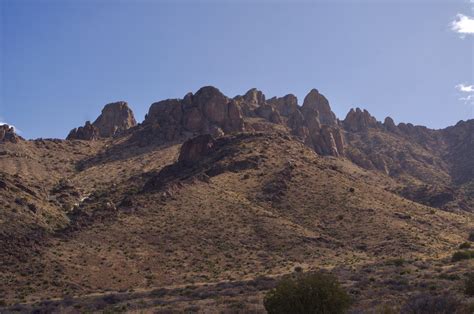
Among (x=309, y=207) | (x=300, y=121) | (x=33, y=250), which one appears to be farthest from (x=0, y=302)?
(x=300, y=121)

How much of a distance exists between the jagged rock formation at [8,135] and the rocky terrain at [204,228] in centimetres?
41

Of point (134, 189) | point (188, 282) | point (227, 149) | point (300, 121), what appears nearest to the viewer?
point (188, 282)

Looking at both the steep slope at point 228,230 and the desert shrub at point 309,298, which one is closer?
the desert shrub at point 309,298

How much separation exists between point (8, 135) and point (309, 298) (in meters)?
117

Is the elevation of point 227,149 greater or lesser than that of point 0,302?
greater

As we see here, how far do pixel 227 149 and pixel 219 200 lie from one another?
A: 88.3ft

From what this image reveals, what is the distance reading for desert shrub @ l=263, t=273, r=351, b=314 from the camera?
25688 millimetres

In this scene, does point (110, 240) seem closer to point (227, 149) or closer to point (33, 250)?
point (33, 250)

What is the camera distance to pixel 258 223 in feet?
239

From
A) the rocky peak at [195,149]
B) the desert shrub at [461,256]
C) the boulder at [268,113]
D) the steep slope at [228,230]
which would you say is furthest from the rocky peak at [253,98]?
the desert shrub at [461,256]

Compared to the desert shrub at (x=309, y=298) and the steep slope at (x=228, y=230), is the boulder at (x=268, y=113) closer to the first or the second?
the steep slope at (x=228, y=230)

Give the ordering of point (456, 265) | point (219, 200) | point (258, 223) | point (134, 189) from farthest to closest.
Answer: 1. point (134, 189)
2. point (219, 200)
3. point (258, 223)
4. point (456, 265)

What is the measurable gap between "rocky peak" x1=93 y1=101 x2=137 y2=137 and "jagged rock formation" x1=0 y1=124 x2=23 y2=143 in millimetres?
44999

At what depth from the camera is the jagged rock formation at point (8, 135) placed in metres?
125
